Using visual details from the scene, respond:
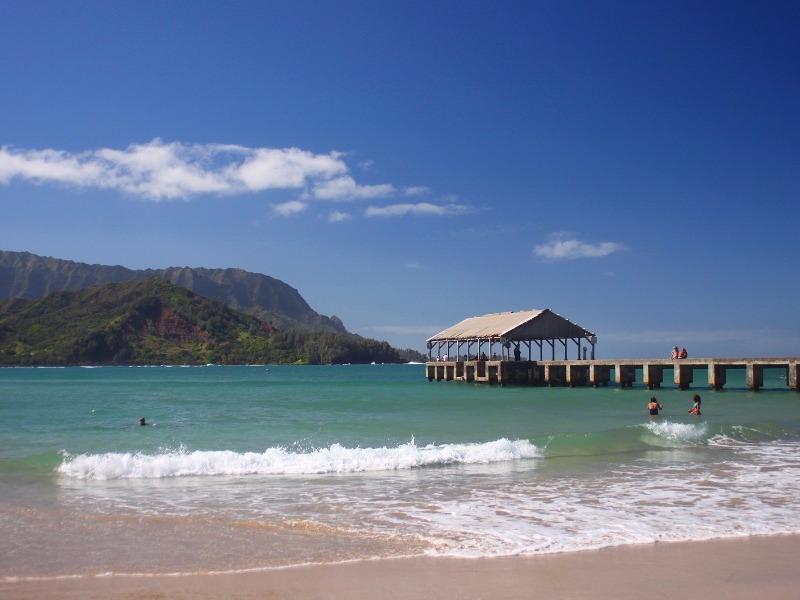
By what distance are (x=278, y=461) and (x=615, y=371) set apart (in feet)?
108

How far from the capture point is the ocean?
776 cm

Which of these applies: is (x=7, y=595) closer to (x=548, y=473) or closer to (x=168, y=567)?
(x=168, y=567)

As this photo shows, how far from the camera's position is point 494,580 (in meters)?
6.46

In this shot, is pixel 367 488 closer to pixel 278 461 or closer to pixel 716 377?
pixel 278 461

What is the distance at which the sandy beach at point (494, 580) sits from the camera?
20.1ft

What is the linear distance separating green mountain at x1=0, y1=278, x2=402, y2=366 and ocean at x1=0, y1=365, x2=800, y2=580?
132 m

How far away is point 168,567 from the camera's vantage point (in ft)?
22.9

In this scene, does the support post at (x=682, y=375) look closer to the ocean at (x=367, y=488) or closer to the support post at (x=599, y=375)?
the support post at (x=599, y=375)

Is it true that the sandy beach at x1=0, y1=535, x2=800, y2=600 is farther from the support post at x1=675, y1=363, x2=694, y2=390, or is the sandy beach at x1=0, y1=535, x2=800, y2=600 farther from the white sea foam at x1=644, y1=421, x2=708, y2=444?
the support post at x1=675, y1=363, x2=694, y2=390

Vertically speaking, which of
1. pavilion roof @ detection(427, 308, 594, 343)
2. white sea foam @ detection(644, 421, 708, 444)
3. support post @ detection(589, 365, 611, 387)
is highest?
pavilion roof @ detection(427, 308, 594, 343)

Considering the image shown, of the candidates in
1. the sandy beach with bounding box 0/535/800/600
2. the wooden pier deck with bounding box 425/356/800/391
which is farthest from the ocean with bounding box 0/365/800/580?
the wooden pier deck with bounding box 425/356/800/391

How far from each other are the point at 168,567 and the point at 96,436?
13.9m

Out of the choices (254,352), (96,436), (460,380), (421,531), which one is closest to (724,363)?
(460,380)

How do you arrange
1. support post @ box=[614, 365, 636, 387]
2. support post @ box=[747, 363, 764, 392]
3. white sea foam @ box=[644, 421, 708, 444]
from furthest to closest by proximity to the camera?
support post @ box=[614, 365, 636, 387], support post @ box=[747, 363, 764, 392], white sea foam @ box=[644, 421, 708, 444]
